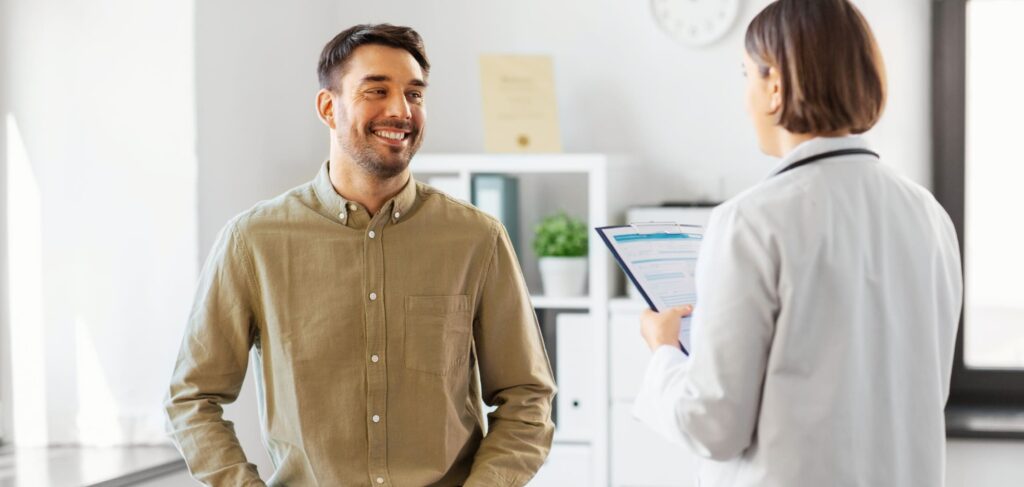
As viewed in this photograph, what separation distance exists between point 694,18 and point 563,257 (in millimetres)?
890

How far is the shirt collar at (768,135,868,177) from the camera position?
132 centimetres

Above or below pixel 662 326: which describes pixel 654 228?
above

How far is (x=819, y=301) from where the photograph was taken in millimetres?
1268

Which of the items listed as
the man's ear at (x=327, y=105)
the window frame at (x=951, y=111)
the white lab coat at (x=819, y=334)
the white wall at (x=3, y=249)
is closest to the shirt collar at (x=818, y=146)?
the white lab coat at (x=819, y=334)

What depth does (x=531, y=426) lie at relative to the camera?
166 cm

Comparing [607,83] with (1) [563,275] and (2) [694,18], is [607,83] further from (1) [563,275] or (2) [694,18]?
(1) [563,275]

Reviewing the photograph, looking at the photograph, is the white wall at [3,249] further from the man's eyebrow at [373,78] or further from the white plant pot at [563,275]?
the man's eyebrow at [373,78]

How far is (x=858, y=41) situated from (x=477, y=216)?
63 cm

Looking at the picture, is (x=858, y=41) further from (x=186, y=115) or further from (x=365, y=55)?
(x=186, y=115)

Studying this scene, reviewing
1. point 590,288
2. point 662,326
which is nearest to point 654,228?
point 662,326

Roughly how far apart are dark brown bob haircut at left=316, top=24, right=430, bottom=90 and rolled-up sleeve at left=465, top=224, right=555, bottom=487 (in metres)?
0.30

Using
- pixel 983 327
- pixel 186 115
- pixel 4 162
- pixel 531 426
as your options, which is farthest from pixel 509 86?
pixel 531 426

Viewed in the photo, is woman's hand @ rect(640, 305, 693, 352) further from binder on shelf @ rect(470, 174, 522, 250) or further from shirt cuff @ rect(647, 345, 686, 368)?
binder on shelf @ rect(470, 174, 522, 250)

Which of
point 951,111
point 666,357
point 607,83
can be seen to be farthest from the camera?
point 607,83
